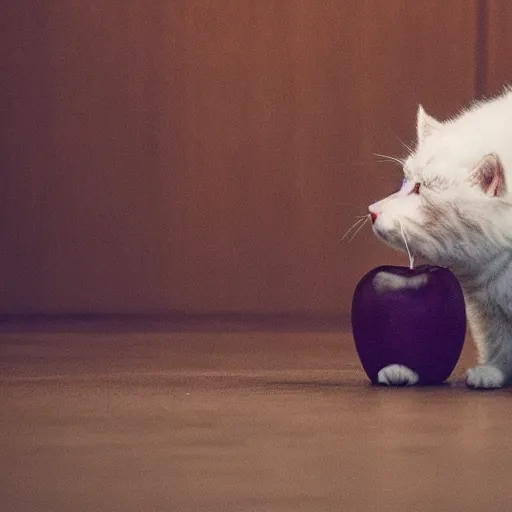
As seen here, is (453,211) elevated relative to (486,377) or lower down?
elevated

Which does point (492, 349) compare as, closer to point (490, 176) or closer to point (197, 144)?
point (490, 176)

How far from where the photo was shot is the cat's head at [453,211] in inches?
88.4

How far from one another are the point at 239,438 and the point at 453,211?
2.04 ft

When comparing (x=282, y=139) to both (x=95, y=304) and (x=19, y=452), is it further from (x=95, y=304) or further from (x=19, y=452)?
(x=19, y=452)

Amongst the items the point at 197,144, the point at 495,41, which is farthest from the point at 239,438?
the point at 495,41

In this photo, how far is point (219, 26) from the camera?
4.37m

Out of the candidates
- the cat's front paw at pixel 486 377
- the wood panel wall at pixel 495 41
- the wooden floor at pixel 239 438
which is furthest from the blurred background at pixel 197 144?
the cat's front paw at pixel 486 377

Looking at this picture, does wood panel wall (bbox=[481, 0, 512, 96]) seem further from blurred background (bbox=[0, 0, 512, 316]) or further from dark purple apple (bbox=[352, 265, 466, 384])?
dark purple apple (bbox=[352, 265, 466, 384])

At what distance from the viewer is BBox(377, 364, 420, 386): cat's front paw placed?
239 cm

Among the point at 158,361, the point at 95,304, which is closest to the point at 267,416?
the point at 158,361

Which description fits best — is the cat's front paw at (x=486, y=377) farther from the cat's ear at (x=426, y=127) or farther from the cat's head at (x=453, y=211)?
the cat's ear at (x=426, y=127)

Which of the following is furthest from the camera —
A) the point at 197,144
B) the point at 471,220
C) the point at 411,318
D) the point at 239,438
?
the point at 197,144

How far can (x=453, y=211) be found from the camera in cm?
225

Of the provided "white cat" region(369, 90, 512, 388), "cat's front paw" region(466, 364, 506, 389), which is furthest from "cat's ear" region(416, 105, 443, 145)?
"cat's front paw" region(466, 364, 506, 389)
